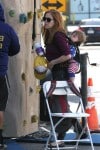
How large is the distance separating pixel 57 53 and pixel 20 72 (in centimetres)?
80

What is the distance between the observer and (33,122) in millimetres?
8648

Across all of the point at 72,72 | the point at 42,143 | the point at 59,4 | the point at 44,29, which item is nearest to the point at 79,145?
the point at 42,143

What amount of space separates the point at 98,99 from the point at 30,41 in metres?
5.46

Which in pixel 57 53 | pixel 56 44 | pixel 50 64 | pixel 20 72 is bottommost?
pixel 20 72

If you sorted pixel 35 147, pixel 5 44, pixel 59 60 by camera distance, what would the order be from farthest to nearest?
pixel 35 147
pixel 59 60
pixel 5 44

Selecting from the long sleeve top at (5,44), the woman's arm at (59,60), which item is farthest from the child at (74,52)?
the long sleeve top at (5,44)

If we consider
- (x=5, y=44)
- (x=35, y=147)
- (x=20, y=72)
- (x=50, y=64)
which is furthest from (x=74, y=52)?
(x=35, y=147)

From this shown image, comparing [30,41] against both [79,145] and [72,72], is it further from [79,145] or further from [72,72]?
[79,145]

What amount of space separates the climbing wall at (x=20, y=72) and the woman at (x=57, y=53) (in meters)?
0.56

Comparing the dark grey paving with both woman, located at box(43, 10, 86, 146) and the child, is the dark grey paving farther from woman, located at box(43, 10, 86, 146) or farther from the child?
the child

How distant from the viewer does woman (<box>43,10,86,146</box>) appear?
7.59 meters

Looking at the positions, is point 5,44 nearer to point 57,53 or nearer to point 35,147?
point 57,53

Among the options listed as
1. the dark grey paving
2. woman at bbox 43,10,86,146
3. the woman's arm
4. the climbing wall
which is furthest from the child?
the dark grey paving

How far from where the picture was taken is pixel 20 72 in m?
8.21
